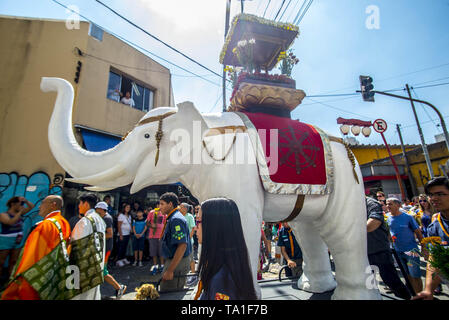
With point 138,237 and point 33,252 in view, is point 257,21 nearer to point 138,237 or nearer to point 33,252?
point 33,252

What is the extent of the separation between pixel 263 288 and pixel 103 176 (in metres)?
2.29

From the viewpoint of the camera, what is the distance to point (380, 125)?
7895mm

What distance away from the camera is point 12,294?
2.08 metres

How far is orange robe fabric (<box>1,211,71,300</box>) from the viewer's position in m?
2.09

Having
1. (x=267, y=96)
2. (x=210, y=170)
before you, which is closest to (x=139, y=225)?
(x=210, y=170)

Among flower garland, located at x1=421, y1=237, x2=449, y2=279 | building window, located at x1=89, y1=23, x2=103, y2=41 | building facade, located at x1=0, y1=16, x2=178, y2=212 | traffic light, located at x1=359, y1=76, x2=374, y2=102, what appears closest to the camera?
flower garland, located at x1=421, y1=237, x2=449, y2=279

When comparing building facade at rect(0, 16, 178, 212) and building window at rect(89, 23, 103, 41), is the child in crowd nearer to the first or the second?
building facade at rect(0, 16, 178, 212)

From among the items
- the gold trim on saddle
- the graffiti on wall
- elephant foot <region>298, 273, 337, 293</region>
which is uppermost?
the graffiti on wall

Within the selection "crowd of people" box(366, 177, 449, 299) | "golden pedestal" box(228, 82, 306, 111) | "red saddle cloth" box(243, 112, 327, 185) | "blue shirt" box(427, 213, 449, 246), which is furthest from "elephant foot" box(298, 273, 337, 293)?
"golden pedestal" box(228, 82, 306, 111)

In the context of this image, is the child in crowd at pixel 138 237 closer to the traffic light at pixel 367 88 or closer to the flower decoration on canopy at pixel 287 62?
the flower decoration on canopy at pixel 287 62

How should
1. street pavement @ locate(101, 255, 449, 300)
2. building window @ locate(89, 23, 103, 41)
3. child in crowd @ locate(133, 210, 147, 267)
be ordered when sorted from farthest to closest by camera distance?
building window @ locate(89, 23, 103, 41) < child in crowd @ locate(133, 210, 147, 267) < street pavement @ locate(101, 255, 449, 300)

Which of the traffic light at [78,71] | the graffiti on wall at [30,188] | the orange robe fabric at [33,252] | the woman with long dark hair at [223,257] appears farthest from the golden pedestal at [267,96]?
the traffic light at [78,71]

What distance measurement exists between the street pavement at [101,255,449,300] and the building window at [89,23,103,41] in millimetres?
7841

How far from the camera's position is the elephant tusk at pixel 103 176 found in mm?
1834
